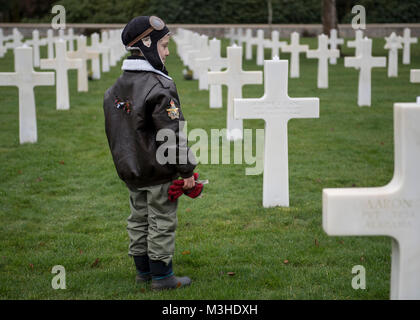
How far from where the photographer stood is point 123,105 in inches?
153

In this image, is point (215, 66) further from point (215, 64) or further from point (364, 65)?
point (364, 65)

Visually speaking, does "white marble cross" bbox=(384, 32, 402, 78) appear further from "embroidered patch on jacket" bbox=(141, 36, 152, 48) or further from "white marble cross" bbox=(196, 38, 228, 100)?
"embroidered patch on jacket" bbox=(141, 36, 152, 48)

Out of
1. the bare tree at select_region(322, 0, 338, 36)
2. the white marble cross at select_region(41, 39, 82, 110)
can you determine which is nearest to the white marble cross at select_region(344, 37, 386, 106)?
the white marble cross at select_region(41, 39, 82, 110)

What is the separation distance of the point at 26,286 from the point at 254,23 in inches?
1390

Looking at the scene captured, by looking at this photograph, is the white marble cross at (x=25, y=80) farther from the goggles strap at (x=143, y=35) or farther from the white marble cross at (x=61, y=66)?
the goggles strap at (x=143, y=35)

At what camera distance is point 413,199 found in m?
3.00

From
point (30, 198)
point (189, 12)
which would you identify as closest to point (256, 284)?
point (30, 198)

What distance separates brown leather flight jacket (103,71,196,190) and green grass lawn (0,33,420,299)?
31.4 inches

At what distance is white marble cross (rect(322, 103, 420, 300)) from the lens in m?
2.96

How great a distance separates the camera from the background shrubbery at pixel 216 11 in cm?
3681

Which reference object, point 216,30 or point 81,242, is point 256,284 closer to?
point 81,242

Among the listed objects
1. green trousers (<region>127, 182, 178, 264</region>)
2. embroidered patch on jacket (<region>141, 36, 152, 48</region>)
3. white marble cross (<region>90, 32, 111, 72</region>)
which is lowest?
green trousers (<region>127, 182, 178, 264</region>)

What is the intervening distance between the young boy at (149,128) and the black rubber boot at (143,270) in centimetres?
18

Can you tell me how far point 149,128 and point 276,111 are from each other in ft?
7.04
